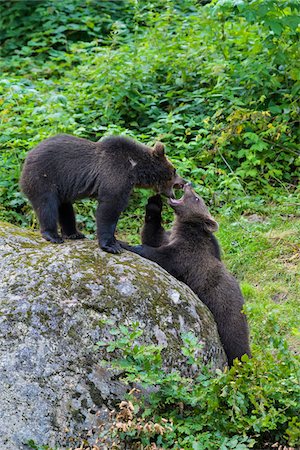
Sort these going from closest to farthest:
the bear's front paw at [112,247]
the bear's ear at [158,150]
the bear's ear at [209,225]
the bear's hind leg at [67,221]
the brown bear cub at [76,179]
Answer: the bear's front paw at [112,247] < the brown bear cub at [76,179] < the bear's hind leg at [67,221] < the bear's ear at [209,225] < the bear's ear at [158,150]

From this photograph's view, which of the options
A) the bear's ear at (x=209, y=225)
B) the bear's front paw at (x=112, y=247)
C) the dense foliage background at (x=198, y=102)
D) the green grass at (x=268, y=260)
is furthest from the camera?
the dense foliage background at (x=198, y=102)

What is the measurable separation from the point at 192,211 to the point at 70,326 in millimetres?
2598

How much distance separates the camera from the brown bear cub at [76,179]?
6.83m

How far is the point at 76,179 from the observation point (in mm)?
7000

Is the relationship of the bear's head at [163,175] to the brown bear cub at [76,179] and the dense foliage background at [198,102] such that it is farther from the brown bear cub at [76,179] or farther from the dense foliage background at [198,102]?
the dense foliage background at [198,102]

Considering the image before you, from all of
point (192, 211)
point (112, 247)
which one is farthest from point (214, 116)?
point (112, 247)

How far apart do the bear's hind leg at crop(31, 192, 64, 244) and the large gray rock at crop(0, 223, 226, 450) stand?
0.46 m

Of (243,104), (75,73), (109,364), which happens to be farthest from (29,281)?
(75,73)

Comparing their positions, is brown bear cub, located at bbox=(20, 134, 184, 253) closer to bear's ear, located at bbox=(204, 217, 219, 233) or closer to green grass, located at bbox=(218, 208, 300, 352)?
bear's ear, located at bbox=(204, 217, 219, 233)

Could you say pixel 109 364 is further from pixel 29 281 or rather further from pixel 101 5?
pixel 101 5

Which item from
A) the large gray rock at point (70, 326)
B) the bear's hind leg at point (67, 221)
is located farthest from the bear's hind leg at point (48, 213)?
the large gray rock at point (70, 326)

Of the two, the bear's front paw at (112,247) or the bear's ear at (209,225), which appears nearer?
the bear's front paw at (112,247)

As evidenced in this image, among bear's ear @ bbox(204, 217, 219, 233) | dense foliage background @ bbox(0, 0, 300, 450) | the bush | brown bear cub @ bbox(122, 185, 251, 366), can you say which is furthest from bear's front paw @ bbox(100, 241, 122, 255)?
dense foliage background @ bbox(0, 0, 300, 450)

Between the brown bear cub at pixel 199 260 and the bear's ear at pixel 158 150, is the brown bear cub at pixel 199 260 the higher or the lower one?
the lower one
